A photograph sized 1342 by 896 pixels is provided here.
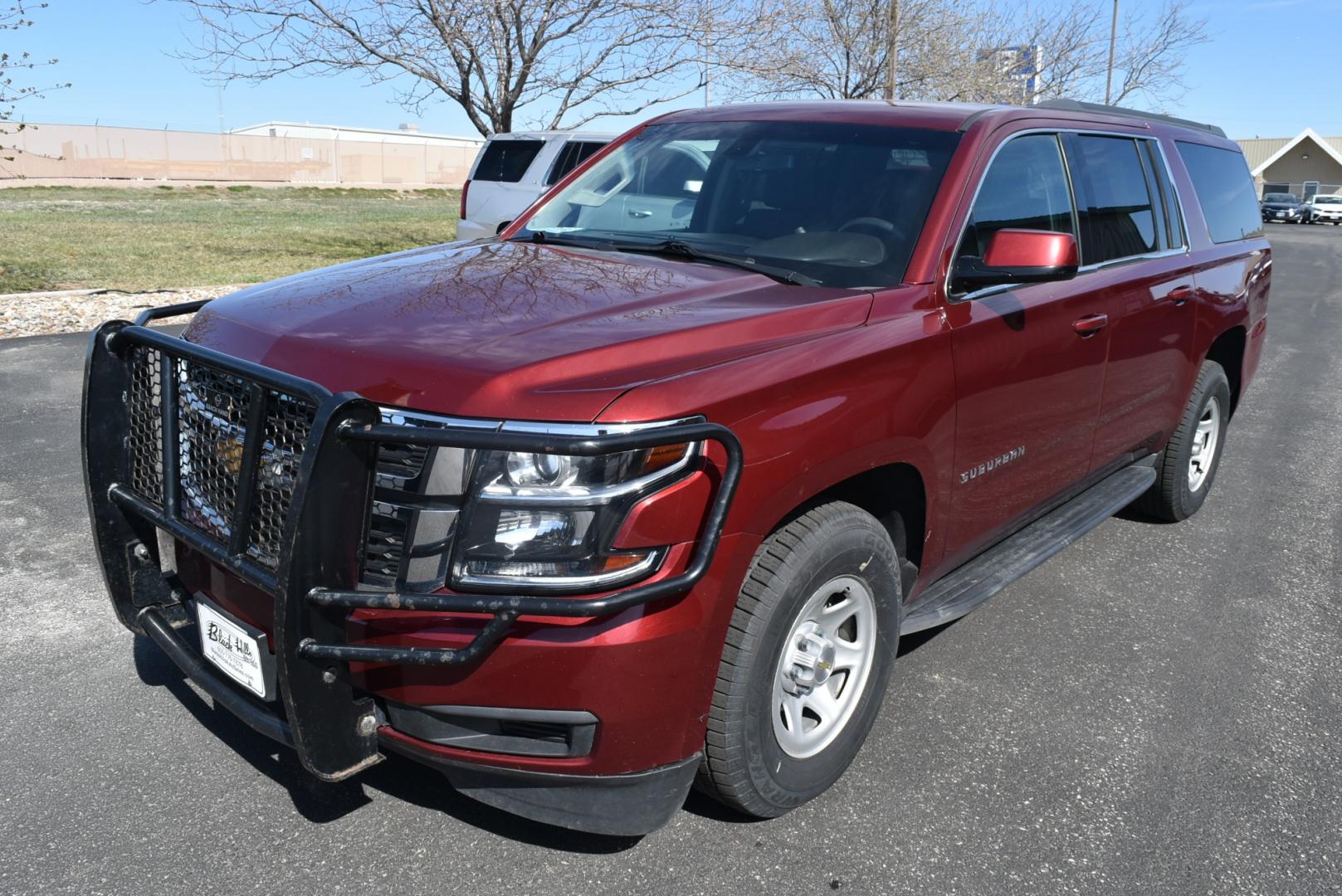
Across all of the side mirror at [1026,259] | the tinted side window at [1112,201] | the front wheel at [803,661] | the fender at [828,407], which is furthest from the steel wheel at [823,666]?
the tinted side window at [1112,201]

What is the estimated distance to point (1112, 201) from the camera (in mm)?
4410

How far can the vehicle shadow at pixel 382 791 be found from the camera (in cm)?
286

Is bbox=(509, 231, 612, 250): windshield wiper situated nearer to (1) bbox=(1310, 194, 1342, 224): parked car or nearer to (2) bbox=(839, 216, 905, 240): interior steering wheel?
(2) bbox=(839, 216, 905, 240): interior steering wheel

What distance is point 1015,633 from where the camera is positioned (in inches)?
166

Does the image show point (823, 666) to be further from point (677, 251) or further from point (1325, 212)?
point (1325, 212)

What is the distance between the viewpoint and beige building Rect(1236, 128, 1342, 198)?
6819 cm

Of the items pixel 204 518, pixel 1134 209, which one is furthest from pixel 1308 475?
pixel 204 518

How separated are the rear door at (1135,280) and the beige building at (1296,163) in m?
70.1

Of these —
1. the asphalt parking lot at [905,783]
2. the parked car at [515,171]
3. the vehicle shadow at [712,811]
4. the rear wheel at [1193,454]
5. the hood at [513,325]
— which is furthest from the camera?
the parked car at [515,171]

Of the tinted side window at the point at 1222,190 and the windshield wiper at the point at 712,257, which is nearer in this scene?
the windshield wiper at the point at 712,257

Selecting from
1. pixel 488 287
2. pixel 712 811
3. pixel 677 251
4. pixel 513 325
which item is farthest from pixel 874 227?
pixel 712 811

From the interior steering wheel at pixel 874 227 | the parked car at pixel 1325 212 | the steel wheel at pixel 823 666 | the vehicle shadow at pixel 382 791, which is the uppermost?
the parked car at pixel 1325 212

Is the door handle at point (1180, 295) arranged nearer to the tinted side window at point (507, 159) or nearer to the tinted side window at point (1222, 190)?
the tinted side window at point (1222, 190)

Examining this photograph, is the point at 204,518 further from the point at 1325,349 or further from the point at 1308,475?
the point at 1325,349
